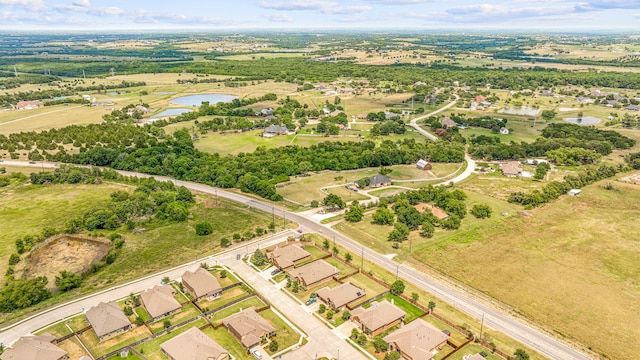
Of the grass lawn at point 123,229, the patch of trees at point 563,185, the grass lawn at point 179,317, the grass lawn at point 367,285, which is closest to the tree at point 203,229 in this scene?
the grass lawn at point 123,229

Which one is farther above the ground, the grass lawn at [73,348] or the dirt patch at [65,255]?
the grass lawn at [73,348]

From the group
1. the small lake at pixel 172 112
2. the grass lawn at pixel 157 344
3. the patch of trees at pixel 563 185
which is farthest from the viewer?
the small lake at pixel 172 112

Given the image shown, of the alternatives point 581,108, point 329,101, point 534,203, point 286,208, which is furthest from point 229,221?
point 581,108

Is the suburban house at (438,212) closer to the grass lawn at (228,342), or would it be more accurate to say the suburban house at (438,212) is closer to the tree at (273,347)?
the tree at (273,347)

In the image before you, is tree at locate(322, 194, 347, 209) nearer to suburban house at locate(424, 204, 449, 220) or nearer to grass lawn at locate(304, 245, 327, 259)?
grass lawn at locate(304, 245, 327, 259)

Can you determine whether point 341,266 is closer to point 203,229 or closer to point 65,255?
point 203,229

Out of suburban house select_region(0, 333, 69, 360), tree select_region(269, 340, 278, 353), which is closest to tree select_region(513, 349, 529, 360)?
tree select_region(269, 340, 278, 353)

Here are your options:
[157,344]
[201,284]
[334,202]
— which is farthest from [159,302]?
[334,202]
